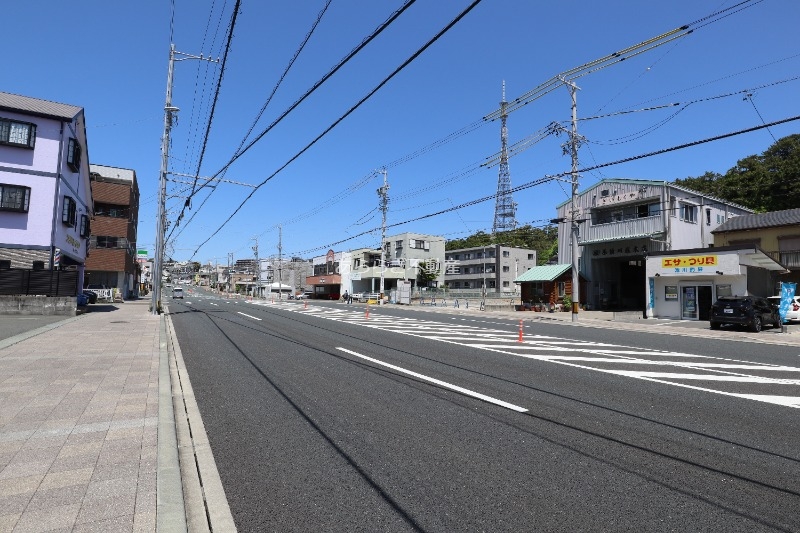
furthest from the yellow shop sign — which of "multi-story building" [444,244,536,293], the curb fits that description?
"multi-story building" [444,244,536,293]

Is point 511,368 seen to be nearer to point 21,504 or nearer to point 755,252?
point 21,504

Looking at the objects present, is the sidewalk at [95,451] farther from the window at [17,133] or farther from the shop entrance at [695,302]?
the shop entrance at [695,302]

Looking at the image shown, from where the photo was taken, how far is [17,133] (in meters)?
22.5

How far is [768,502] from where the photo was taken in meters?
3.48

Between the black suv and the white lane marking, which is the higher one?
the black suv

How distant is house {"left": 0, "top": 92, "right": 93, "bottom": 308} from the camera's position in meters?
22.1

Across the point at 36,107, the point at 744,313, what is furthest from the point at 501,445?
the point at 36,107

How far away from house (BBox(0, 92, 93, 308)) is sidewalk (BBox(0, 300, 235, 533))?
1652 cm

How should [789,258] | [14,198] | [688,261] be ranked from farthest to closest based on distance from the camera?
[789,258] < [688,261] < [14,198]

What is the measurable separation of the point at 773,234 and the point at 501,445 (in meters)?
37.5

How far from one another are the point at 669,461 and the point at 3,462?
6.29 m

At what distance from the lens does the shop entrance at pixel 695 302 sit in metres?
25.2

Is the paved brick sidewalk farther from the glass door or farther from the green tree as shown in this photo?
the green tree

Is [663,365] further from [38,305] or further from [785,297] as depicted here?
[38,305]
